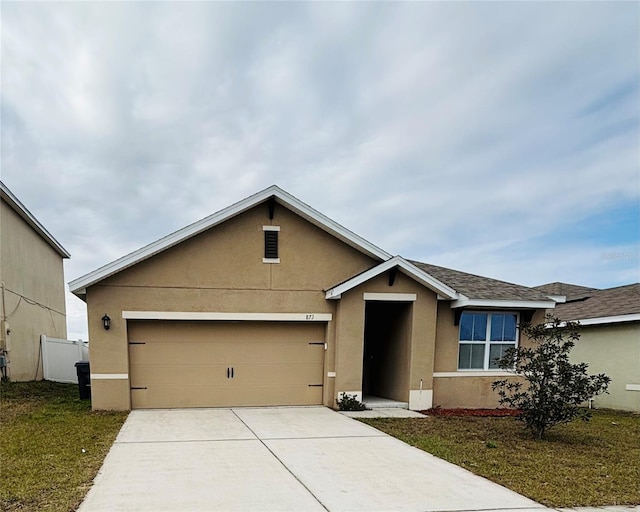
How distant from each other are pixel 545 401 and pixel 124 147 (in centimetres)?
1221

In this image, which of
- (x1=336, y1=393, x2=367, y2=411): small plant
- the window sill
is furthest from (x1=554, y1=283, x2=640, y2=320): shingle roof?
(x1=336, y1=393, x2=367, y2=411): small plant

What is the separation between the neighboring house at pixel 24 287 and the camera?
12.4 metres

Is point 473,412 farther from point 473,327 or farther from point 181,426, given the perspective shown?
point 181,426

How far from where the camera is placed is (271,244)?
10.2 metres

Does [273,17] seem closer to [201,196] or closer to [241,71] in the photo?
[241,71]

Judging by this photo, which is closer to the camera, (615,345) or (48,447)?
(48,447)

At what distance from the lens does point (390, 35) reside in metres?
9.03

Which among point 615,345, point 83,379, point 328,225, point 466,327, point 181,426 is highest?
point 328,225

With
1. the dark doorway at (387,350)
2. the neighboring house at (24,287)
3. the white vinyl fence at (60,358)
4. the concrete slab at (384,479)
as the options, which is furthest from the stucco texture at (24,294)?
the dark doorway at (387,350)

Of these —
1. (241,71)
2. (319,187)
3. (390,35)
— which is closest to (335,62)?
(390,35)

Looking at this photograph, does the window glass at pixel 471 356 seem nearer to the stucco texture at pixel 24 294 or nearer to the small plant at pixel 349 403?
the small plant at pixel 349 403

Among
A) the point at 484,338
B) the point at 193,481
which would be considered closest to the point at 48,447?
the point at 193,481

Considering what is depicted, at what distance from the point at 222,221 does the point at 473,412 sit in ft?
25.1

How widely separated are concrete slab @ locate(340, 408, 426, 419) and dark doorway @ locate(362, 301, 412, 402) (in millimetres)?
558
